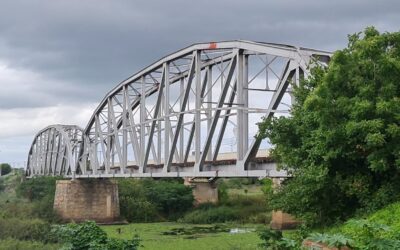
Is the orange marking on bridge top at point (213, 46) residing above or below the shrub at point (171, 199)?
above

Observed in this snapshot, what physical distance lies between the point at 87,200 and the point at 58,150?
47.9ft

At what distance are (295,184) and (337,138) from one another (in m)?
2.08

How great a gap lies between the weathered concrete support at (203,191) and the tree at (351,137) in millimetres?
48082

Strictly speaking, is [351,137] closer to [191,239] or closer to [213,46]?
[213,46]

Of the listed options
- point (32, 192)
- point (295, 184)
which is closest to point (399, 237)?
point (295, 184)

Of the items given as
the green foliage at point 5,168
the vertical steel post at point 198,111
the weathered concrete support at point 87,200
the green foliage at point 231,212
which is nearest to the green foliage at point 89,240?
the vertical steel post at point 198,111

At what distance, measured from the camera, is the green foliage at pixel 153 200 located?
195ft

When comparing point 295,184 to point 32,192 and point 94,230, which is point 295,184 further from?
point 32,192

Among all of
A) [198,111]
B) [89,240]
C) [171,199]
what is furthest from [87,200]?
[89,240]

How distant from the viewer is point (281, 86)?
2252 cm

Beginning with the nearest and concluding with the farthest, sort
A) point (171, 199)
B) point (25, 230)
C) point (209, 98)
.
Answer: point (209, 98) → point (25, 230) → point (171, 199)

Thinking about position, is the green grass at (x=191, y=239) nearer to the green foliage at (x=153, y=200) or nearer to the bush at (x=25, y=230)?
the bush at (x=25, y=230)

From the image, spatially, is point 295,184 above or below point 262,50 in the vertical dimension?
below

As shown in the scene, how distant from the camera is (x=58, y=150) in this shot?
70.5m
